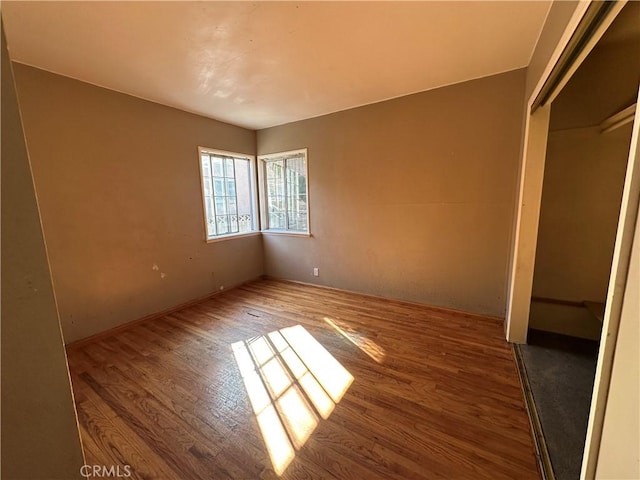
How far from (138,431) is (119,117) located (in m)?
2.90

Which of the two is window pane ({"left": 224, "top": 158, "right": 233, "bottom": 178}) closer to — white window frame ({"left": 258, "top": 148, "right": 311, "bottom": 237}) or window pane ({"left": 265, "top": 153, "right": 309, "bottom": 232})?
white window frame ({"left": 258, "top": 148, "right": 311, "bottom": 237})

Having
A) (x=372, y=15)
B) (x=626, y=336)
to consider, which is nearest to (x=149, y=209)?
(x=372, y=15)

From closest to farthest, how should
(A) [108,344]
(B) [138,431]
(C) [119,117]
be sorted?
(B) [138,431]
(A) [108,344]
(C) [119,117]

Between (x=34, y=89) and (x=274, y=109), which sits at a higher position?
(x=274, y=109)

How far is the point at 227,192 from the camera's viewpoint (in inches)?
164

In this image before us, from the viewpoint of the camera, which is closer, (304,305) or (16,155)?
(16,155)

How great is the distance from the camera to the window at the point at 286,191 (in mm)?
4160

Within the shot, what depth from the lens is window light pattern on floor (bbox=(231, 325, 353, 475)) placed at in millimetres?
1566

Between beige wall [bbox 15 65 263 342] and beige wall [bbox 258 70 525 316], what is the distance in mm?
1627

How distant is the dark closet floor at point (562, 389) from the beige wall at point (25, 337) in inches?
79.8

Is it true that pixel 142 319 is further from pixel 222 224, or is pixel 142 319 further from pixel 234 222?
pixel 234 222

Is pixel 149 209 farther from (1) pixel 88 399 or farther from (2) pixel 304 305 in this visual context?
(2) pixel 304 305

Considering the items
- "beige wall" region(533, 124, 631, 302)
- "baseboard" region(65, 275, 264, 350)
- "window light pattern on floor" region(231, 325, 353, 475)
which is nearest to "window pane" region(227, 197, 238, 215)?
"baseboard" region(65, 275, 264, 350)

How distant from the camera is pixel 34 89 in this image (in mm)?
2238
